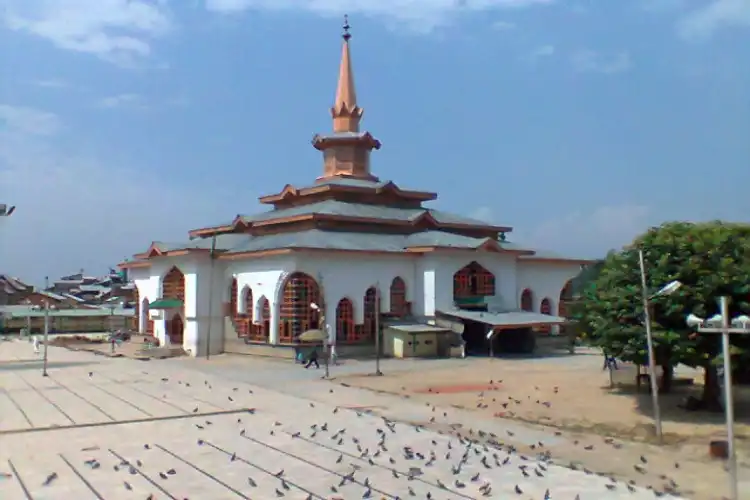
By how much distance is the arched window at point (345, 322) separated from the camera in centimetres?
3269

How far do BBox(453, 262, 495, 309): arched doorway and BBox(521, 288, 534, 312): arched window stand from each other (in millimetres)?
3937

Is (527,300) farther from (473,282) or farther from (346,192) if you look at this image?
(346,192)

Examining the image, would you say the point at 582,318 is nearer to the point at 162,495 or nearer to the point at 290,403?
the point at 290,403

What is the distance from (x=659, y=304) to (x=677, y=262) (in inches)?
44.6

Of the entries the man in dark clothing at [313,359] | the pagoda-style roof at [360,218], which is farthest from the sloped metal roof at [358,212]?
the man in dark clothing at [313,359]

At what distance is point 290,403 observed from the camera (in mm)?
18766

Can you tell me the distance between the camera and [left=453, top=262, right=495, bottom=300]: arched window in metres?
35.1

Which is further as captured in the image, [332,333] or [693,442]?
[332,333]

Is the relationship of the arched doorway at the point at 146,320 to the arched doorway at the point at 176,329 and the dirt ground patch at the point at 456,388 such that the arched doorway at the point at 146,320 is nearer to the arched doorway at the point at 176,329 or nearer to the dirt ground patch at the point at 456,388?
the arched doorway at the point at 176,329

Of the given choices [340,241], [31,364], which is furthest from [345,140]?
[31,364]

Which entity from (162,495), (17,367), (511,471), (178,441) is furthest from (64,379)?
(511,471)

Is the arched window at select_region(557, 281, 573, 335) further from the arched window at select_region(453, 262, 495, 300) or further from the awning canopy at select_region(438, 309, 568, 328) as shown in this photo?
the awning canopy at select_region(438, 309, 568, 328)

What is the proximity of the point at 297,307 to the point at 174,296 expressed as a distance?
8875 mm

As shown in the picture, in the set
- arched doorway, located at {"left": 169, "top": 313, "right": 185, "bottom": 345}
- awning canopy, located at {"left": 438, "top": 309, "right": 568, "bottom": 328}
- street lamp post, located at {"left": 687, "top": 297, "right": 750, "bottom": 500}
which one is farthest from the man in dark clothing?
street lamp post, located at {"left": 687, "top": 297, "right": 750, "bottom": 500}
